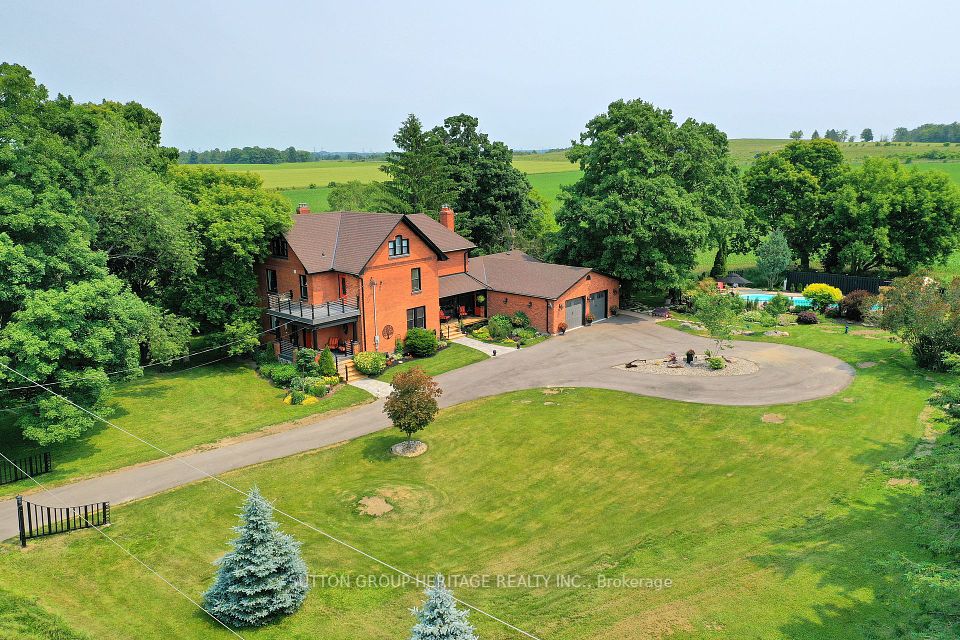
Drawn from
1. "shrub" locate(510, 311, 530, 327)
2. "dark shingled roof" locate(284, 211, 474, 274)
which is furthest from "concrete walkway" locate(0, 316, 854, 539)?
"dark shingled roof" locate(284, 211, 474, 274)

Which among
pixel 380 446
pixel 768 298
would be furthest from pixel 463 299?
pixel 768 298

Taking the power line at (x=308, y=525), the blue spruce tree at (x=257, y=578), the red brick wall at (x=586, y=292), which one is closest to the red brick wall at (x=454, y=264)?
the red brick wall at (x=586, y=292)

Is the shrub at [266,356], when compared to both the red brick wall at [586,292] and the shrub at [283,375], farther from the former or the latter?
the red brick wall at [586,292]

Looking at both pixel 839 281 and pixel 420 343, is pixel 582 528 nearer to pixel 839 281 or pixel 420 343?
pixel 420 343

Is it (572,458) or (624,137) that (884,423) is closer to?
(572,458)

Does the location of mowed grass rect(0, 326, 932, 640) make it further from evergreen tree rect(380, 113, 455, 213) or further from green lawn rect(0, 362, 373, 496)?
evergreen tree rect(380, 113, 455, 213)

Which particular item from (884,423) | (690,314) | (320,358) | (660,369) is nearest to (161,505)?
(320,358)

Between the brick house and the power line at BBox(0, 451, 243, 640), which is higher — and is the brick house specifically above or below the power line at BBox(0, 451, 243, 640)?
above
